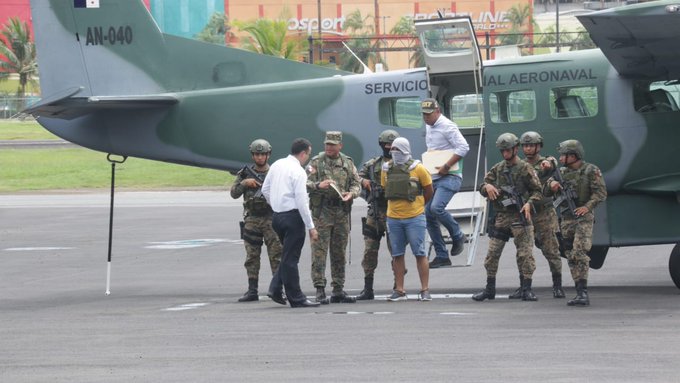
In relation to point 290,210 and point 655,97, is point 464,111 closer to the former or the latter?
point 655,97

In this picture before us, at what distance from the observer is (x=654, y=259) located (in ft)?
64.4

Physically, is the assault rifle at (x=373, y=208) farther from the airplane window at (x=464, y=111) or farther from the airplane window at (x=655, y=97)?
the airplane window at (x=655, y=97)

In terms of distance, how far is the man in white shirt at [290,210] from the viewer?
13977 mm

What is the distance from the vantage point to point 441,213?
1480cm

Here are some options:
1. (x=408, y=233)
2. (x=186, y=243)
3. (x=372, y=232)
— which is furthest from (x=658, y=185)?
(x=186, y=243)

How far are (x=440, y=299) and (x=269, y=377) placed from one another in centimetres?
549

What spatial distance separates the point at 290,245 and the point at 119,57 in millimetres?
5032

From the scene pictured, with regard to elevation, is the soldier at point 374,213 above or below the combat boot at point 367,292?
above

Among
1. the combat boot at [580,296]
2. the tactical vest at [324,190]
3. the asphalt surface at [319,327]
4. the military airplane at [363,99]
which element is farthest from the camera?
the military airplane at [363,99]

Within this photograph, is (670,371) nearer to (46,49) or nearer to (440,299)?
(440,299)

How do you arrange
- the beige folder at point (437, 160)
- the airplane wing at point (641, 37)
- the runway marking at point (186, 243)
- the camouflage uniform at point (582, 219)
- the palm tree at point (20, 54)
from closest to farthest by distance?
the airplane wing at point (641, 37) → the camouflage uniform at point (582, 219) → the beige folder at point (437, 160) → the runway marking at point (186, 243) → the palm tree at point (20, 54)

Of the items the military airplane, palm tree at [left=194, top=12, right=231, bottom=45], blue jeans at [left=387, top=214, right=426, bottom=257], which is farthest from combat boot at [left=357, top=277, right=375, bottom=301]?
palm tree at [left=194, top=12, right=231, bottom=45]

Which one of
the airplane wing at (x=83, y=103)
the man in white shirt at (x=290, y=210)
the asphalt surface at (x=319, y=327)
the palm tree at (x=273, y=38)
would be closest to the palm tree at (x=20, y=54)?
the palm tree at (x=273, y=38)

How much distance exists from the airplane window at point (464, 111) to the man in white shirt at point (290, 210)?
3.50 m
